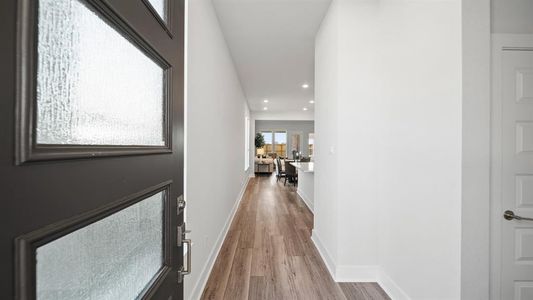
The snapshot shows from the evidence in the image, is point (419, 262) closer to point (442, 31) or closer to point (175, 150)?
point (442, 31)

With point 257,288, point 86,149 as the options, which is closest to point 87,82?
point 86,149

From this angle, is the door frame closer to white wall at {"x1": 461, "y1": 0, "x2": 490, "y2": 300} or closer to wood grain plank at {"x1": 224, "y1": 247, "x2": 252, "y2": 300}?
white wall at {"x1": 461, "y1": 0, "x2": 490, "y2": 300}

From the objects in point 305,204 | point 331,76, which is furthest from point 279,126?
point 331,76

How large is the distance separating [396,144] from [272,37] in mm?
2289

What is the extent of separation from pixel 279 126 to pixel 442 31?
413 inches

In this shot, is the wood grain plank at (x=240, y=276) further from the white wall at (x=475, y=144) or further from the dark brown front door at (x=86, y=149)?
the white wall at (x=475, y=144)

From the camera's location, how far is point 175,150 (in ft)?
2.97

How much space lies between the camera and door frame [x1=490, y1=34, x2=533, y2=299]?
4.73 feet

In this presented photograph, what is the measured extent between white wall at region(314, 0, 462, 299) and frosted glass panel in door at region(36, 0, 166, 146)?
1.68 m

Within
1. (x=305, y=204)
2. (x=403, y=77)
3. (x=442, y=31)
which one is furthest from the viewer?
(x=305, y=204)

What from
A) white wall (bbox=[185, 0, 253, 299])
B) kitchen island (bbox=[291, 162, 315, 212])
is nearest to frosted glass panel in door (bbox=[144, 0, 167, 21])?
white wall (bbox=[185, 0, 253, 299])

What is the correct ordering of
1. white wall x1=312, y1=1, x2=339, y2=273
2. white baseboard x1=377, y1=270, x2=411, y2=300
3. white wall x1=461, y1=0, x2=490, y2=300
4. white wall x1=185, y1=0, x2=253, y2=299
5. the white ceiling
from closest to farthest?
1. white wall x1=461, y1=0, x2=490, y2=300
2. white wall x1=185, y1=0, x2=253, y2=299
3. white baseboard x1=377, y1=270, x2=411, y2=300
4. white wall x1=312, y1=1, x2=339, y2=273
5. the white ceiling

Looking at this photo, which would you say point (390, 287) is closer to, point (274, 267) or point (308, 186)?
point (274, 267)

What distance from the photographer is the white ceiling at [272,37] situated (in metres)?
2.66
